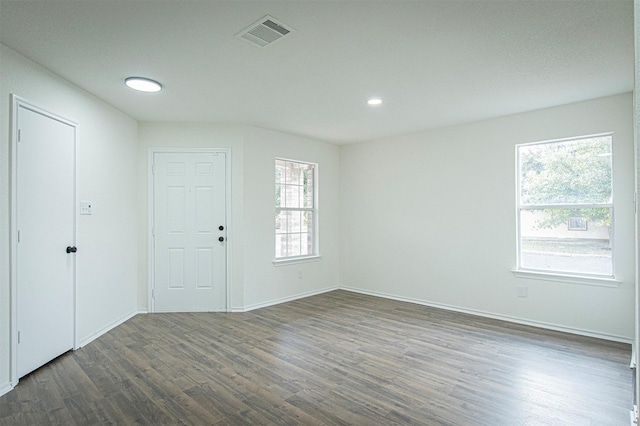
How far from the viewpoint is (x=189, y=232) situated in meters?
4.67

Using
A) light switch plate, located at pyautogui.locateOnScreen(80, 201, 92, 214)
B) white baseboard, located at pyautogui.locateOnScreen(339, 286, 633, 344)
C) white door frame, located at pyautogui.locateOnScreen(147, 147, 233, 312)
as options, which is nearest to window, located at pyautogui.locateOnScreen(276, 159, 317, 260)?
white door frame, located at pyautogui.locateOnScreen(147, 147, 233, 312)

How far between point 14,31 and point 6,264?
164 centimetres

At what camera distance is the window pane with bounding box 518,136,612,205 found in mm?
3715

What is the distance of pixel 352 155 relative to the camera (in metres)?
6.03

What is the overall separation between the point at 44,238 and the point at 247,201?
230 cm

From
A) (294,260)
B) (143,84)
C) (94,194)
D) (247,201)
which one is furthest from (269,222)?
(143,84)

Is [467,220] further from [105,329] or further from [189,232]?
[105,329]

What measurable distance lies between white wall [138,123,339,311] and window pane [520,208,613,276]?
3.21 m

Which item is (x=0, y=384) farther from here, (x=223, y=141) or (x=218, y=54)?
(x=223, y=141)

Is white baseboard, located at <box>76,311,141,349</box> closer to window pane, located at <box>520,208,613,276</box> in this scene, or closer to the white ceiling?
the white ceiling

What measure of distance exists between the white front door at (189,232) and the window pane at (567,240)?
12.7 feet

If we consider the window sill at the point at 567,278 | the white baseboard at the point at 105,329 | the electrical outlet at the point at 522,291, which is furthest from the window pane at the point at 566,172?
the white baseboard at the point at 105,329

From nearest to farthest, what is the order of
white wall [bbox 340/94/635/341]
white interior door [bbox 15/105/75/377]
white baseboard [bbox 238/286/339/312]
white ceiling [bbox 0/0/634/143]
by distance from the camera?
white ceiling [bbox 0/0/634/143]
white interior door [bbox 15/105/75/377]
white wall [bbox 340/94/635/341]
white baseboard [bbox 238/286/339/312]

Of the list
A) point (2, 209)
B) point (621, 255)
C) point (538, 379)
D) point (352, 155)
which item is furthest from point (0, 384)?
point (621, 255)
